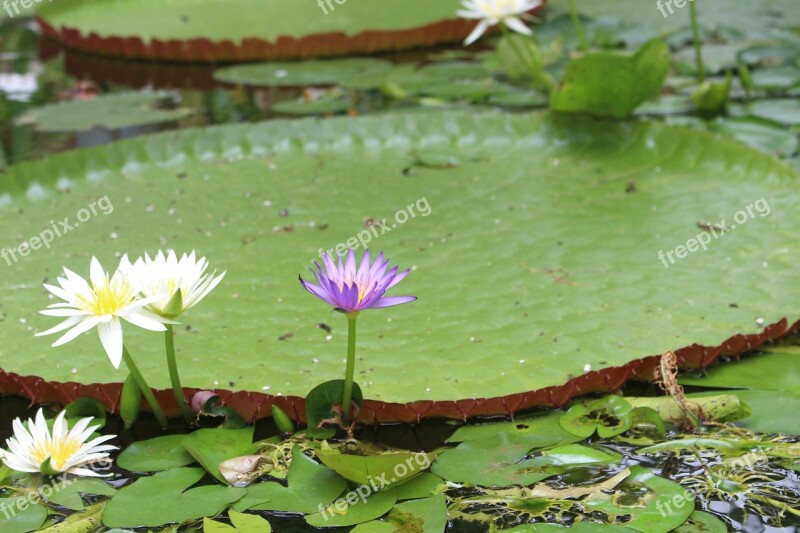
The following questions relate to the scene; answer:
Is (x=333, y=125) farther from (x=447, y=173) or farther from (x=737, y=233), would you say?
(x=737, y=233)

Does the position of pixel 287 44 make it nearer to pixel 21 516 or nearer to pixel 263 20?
pixel 263 20

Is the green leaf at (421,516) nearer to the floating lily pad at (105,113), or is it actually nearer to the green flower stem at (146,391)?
the green flower stem at (146,391)

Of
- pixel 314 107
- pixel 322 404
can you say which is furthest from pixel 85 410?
pixel 314 107

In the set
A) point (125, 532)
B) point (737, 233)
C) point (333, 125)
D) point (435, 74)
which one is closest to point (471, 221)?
point (737, 233)

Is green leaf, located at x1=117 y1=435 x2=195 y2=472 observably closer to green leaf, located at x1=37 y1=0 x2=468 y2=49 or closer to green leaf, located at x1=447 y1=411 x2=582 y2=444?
green leaf, located at x1=447 y1=411 x2=582 y2=444

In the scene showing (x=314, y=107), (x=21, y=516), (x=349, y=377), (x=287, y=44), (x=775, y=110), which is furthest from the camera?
(x=287, y=44)

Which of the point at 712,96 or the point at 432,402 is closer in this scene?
the point at 432,402

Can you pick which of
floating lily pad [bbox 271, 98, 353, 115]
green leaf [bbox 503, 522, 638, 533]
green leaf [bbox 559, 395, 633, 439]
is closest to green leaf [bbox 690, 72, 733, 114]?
floating lily pad [bbox 271, 98, 353, 115]

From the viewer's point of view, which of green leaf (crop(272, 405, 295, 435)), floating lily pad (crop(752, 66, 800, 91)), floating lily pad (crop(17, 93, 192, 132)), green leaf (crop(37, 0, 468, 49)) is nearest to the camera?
green leaf (crop(272, 405, 295, 435))
